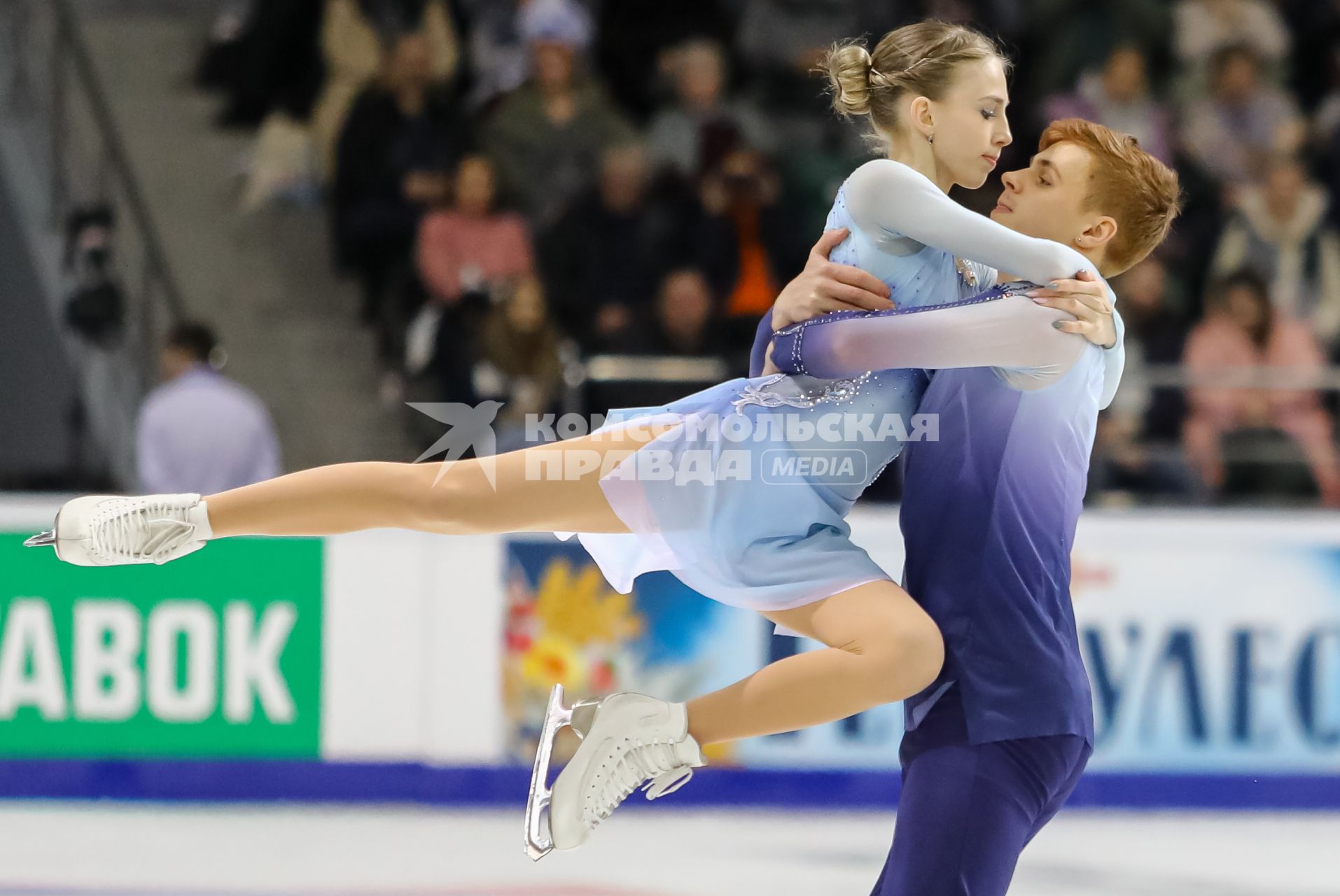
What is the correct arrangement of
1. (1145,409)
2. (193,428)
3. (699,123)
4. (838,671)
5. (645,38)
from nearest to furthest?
1. (838,671)
2. (193,428)
3. (1145,409)
4. (699,123)
5. (645,38)

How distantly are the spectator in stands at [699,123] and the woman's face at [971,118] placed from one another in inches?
189

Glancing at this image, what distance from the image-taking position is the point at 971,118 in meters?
2.87

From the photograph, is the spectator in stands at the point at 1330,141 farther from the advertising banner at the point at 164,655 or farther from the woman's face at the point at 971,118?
the woman's face at the point at 971,118

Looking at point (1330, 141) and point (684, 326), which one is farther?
point (1330, 141)

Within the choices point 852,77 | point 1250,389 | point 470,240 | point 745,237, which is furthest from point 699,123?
point 852,77

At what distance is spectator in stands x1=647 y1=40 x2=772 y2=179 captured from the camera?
775 centimetres

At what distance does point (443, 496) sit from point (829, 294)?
2.27ft

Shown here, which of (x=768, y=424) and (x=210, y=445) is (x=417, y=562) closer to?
(x=210, y=445)

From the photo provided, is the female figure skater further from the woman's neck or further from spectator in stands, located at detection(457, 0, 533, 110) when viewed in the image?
spectator in stands, located at detection(457, 0, 533, 110)

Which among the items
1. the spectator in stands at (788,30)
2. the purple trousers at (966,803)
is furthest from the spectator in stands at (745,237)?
the purple trousers at (966,803)

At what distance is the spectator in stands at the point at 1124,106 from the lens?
7.93 m

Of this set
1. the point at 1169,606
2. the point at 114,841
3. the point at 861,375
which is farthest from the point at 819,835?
the point at 861,375

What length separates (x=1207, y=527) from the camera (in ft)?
19.4

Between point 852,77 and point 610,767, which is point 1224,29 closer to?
point 852,77
